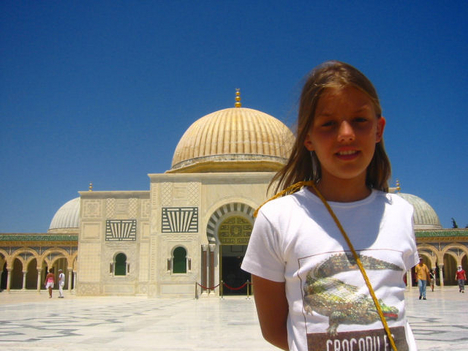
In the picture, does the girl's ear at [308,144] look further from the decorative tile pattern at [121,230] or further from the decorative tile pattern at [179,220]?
the decorative tile pattern at [121,230]

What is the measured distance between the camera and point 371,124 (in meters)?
1.25

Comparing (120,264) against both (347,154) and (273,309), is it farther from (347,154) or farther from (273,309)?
(347,154)

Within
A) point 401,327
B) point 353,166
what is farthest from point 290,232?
point 401,327

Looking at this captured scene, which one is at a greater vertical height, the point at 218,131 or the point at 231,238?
the point at 218,131

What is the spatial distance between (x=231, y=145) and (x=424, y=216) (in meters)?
18.4

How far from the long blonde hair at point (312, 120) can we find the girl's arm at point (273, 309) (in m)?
0.29

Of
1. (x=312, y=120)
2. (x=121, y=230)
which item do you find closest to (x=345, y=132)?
(x=312, y=120)

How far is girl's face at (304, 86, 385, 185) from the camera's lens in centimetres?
122

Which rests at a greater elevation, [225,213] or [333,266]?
[225,213]

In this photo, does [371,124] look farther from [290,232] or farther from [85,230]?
[85,230]

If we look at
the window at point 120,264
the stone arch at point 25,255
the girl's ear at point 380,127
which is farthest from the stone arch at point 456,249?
the girl's ear at point 380,127

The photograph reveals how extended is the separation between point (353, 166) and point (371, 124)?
0.42ft

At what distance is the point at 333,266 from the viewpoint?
3.70 ft

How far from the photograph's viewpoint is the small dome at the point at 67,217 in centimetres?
3309
